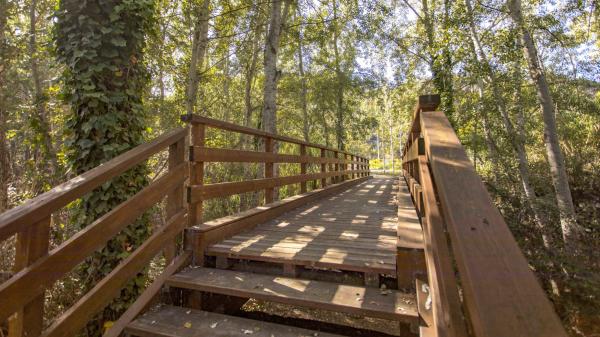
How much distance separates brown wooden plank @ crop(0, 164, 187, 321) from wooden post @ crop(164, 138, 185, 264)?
235 mm

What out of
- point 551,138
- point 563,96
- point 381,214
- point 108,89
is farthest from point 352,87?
point 108,89

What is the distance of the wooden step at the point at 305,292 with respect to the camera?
6.55ft

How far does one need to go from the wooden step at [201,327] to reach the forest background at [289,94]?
1.27 m

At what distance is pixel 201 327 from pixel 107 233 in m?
0.87

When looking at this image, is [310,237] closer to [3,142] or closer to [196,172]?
[196,172]

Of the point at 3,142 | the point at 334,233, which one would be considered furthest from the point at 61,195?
the point at 3,142

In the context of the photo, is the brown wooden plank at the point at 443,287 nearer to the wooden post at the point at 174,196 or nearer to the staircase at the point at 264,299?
the staircase at the point at 264,299

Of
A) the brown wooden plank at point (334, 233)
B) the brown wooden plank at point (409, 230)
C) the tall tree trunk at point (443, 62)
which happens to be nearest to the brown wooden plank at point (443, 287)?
the brown wooden plank at point (409, 230)

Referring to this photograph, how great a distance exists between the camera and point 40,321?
1649 millimetres

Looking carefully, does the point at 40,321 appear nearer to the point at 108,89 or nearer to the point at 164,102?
the point at 108,89

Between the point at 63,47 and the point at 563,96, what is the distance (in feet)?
38.1

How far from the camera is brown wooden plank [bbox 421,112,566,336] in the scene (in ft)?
2.65

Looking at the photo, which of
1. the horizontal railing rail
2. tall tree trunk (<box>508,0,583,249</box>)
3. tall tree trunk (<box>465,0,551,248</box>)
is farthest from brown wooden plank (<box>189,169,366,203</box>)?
tall tree trunk (<box>465,0,551,248</box>)

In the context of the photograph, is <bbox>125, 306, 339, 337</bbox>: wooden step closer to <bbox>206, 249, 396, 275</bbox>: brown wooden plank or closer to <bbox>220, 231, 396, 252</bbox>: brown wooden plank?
<bbox>206, 249, 396, 275</bbox>: brown wooden plank
